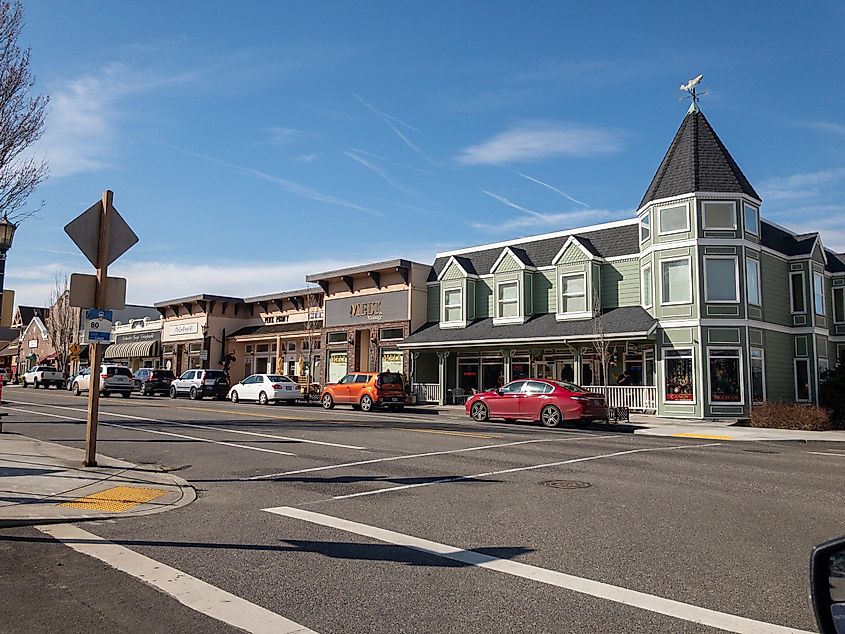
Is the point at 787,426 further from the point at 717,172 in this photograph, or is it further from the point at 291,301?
the point at 291,301

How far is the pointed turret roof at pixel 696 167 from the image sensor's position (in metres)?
27.3

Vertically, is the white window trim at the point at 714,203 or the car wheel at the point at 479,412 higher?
the white window trim at the point at 714,203

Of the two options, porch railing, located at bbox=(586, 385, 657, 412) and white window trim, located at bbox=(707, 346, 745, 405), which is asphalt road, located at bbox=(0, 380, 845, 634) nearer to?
white window trim, located at bbox=(707, 346, 745, 405)

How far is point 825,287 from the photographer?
3231cm

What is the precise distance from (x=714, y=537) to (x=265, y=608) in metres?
4.63

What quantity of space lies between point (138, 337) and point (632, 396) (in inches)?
1792

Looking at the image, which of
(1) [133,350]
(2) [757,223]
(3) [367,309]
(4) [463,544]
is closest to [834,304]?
(2) [757,223]

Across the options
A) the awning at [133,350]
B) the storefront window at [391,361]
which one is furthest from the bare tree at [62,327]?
the storefront window at [391,361]

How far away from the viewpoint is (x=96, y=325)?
1053 centimetres

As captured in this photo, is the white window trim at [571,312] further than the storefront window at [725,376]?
Yes

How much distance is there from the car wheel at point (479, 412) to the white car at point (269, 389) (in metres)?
12.3

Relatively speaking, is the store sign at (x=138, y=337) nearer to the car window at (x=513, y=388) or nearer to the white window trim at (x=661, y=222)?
the car window at (x=513, y=388)

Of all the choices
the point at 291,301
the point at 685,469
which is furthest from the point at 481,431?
the point at 291,301

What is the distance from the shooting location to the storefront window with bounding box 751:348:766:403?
1058 inches
